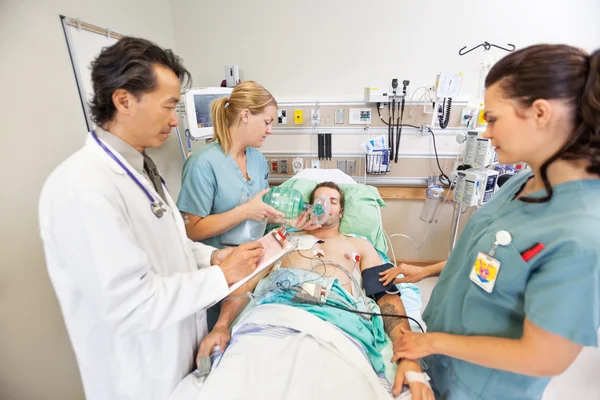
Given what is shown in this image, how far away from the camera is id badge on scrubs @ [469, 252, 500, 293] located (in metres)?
0.73

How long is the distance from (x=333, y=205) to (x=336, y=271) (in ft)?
1.50

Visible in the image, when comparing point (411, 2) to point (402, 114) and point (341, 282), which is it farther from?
point (341, 282)

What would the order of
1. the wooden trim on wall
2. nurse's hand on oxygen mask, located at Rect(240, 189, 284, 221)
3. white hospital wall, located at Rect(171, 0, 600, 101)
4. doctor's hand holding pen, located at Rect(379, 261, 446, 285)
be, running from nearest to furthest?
doctor's hand holding pen, located at Rect(379, 261, 446, 285)
nurse's hand on oxygen mask, located at Rect(240, 189, 284, 221)
white hospital wall, located at Rect(171, 0, 600, 101)
the wooden trim on wall

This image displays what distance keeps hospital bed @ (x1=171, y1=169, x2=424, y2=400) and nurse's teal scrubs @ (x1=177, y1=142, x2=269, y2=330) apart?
0.46 m

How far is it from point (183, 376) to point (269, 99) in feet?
4.09

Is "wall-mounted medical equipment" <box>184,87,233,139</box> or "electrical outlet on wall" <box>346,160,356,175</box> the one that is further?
"electrical outlet on wall" <box>346,160,356,175</box>

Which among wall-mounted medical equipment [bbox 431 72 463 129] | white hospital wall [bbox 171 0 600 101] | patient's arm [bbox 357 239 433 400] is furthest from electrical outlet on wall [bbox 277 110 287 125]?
patient's arm [bbox 357 239 433 400]

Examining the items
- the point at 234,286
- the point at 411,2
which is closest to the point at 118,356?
the point at 234,286

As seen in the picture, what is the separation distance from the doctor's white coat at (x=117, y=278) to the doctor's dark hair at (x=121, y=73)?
111 millimetres

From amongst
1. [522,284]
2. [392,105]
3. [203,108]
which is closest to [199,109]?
[203,108]

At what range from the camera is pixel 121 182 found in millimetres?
794

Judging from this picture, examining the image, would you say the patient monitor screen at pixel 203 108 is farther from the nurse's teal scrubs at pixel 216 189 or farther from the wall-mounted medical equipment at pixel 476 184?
the wall-mounted medical equipment at pixel 476 184

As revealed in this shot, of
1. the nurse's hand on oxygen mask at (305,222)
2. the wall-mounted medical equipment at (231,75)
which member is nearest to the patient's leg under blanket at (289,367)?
the nurse's hand on oxygen mask at (305,222)

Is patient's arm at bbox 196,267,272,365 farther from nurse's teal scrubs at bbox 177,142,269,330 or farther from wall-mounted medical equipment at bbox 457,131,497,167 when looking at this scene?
wall-mounted medical equipment at bbox 457,131,497,167
